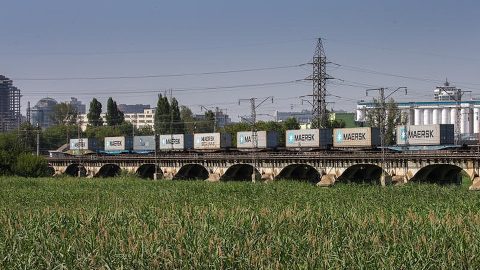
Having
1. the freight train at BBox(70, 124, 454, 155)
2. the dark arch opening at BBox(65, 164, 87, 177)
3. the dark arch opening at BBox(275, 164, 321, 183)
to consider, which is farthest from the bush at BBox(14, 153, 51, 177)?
the dark arch opening at BBox(275, 164, 321, 183)

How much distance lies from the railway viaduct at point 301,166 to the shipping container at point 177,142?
3385 mm

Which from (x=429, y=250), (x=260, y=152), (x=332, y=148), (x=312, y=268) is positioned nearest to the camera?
(x=312, y=268)

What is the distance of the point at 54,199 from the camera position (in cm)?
5591

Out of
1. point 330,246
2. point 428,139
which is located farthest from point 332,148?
point 330,246

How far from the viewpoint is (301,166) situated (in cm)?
10081

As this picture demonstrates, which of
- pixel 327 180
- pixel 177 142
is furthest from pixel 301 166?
pixel 177 142

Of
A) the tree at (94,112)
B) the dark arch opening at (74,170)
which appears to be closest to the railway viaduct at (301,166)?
the dark arch opening at (74,170)

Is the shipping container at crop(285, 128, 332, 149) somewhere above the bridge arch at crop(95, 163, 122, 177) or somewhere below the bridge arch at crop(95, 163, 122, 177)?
above

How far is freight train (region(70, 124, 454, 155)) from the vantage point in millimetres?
84250

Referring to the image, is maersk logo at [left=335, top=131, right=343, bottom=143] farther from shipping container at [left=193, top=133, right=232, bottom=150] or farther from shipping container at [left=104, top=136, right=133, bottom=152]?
shipping container at [left=104, top=136, right=133, bottom=152]

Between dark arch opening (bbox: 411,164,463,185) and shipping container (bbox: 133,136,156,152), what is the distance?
192 feet

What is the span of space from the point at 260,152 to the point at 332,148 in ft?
42.4

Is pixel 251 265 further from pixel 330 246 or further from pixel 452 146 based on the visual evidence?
pixel 452 146

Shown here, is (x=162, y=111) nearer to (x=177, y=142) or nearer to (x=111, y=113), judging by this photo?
(x=111, y=113)
